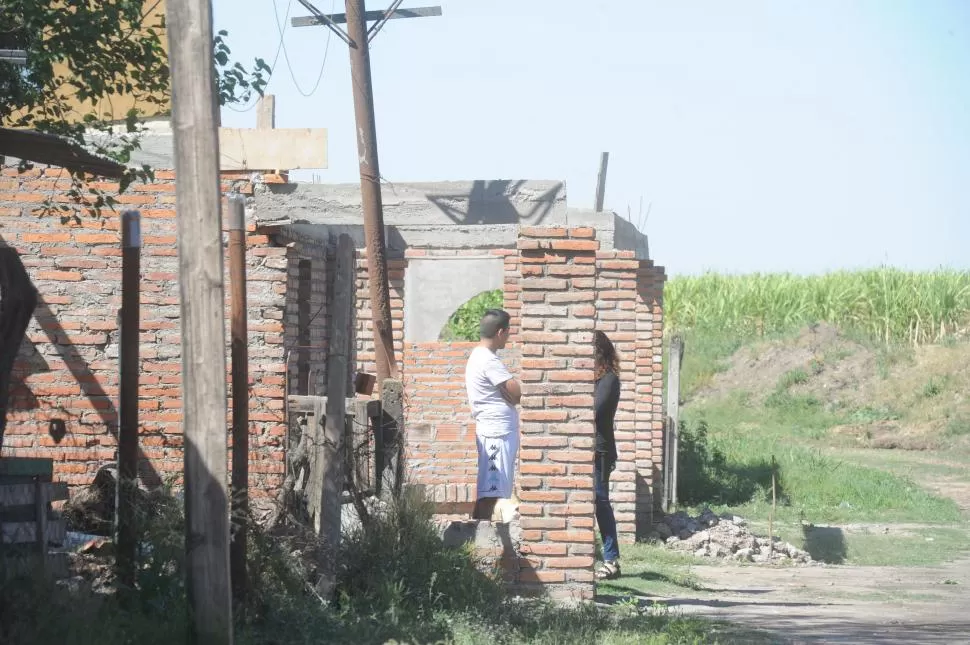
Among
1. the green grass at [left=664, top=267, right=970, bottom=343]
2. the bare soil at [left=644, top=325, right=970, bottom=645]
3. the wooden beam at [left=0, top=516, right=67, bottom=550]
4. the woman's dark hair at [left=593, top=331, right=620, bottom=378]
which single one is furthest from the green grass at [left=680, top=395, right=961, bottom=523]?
the green grass at [left=664, top=267, right=970, bottom=343]

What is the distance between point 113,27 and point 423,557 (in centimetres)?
429

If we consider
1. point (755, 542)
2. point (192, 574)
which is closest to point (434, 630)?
point (192, 574)

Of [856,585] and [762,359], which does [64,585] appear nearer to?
[856,585]

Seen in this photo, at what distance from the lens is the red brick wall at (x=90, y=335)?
919cm

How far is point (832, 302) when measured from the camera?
32250mm

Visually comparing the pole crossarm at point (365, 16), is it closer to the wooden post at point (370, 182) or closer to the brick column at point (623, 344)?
the wooden post at point (370, 182)

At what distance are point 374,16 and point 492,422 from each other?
5.90 meters

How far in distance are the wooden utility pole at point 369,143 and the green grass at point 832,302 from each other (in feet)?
67.5

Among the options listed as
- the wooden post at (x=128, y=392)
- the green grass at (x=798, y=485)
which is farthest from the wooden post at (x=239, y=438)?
the green grass at (x=798, y=485)

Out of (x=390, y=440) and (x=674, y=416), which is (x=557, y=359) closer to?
(x=390, y=440)

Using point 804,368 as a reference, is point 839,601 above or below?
below

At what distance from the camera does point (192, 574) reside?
18.3 ft

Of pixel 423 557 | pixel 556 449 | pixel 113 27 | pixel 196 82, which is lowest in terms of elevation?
pixel 423 557

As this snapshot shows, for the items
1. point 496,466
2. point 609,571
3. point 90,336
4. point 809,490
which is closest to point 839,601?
point 609,571
